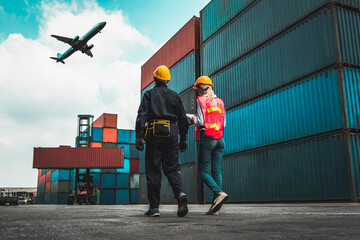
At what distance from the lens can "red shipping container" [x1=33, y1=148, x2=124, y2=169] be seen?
86.5ft

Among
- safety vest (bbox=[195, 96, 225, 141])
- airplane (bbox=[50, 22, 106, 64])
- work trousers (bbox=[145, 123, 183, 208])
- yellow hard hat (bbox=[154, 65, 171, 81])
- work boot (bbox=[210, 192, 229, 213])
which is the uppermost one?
airplane (bbox=[50, 22, 106, 64])

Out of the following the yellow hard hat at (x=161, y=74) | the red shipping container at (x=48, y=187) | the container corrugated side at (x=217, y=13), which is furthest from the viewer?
the red shipping container at (x=48, y=187)

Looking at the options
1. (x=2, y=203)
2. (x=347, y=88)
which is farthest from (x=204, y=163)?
(x=2, y=203)

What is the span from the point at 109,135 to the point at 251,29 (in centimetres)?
2400

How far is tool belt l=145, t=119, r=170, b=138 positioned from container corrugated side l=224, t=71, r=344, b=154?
26.0 ft

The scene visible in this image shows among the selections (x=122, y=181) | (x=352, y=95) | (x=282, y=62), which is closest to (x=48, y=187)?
(x=122, y=181)

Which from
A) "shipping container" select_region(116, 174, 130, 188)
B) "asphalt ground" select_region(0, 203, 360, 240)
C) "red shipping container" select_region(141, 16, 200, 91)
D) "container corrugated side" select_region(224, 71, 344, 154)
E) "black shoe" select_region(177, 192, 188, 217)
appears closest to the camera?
"asphalt ground" select_region(0, 203, 360, 240)

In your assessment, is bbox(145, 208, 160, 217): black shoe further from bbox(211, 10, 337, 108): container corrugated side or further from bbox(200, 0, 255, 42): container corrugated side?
bbox(200, 0, 255, 42): container corrugated side

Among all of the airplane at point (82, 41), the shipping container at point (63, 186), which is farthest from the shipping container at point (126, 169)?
the airplane at point (82, 41)

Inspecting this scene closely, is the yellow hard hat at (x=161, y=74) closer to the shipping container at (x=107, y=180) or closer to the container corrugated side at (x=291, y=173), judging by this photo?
the container corrugated side at (x=291, y=173)

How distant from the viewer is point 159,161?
3.99m

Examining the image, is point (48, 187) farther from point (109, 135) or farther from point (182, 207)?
point (182, 207)

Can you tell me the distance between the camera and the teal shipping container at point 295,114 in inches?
413

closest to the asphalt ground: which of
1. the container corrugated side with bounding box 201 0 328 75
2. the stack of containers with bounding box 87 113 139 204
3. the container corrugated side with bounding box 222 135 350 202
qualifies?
the container corrugated side with bounding box 222 135 350 202
